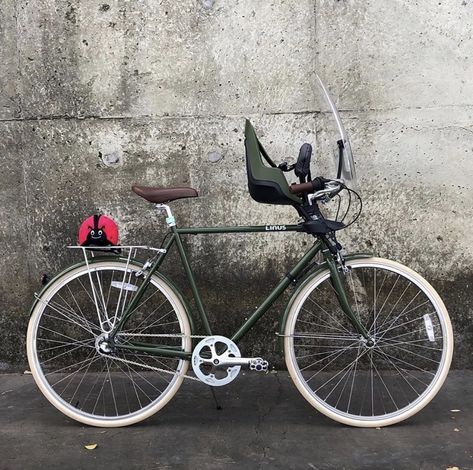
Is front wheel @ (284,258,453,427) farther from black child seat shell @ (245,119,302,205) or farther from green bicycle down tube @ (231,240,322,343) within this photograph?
black child seat shell @ (245,119,302,205)

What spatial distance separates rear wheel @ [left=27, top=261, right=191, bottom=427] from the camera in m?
3.67

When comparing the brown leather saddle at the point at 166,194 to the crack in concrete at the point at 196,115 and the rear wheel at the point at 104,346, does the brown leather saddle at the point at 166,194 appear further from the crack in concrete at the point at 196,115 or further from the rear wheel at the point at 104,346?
the crack in concrete at the point at 196,115

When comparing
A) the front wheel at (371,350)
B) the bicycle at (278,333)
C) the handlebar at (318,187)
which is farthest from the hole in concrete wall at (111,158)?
the front wheel at (371,350)

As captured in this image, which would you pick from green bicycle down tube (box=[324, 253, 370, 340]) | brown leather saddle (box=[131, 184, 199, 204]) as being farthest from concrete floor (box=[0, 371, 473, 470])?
brown leather saddle (box=[131, 184, 199, 204])

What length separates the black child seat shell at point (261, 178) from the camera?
11.2ft

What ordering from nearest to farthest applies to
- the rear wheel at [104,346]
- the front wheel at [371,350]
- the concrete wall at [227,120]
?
the rear wheel at [104,346], the front wheel at [371,350], the concrete wall at [227,120]

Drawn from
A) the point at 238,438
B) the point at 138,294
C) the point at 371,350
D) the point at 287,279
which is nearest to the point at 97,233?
the point at 138,294

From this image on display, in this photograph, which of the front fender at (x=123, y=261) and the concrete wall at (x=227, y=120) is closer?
the front fender at (x=123, y=261)

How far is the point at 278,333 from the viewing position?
365 cm

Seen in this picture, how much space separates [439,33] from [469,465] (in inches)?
104

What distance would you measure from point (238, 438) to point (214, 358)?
448 mm

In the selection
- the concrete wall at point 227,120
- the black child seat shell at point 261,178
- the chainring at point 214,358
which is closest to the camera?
the black child seat shell at point 261,178

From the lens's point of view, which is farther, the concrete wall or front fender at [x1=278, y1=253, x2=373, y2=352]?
the concrete wall

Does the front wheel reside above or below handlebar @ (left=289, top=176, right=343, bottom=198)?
below
